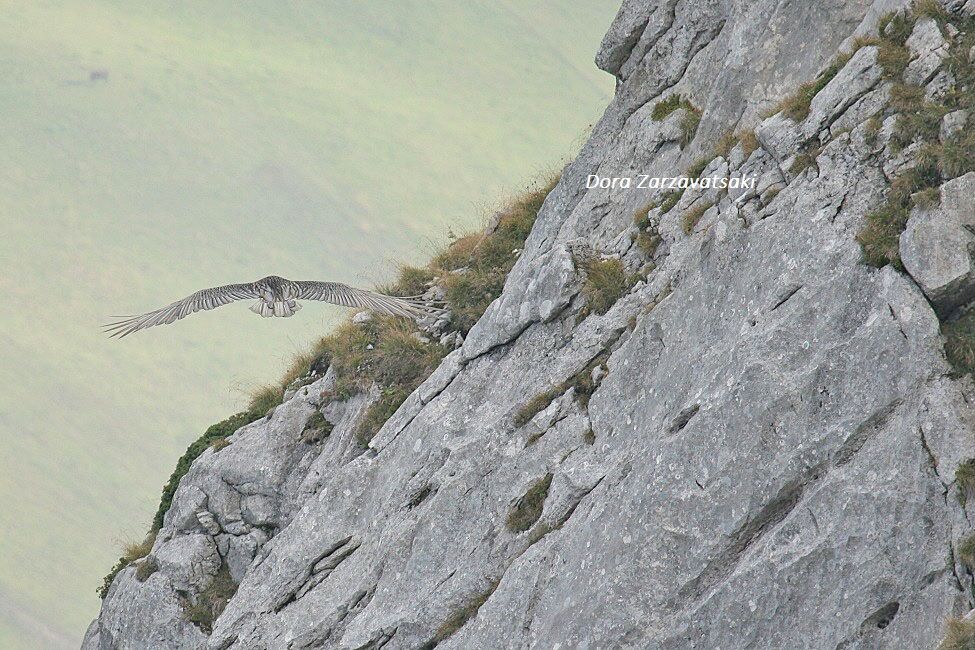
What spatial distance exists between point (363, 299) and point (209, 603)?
207 inches

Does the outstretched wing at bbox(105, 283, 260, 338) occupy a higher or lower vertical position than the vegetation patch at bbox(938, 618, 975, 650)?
higher

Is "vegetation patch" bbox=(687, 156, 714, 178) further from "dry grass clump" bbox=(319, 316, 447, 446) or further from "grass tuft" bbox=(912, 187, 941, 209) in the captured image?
"dry grass clump" bbox=(319, 316, 447, 446)

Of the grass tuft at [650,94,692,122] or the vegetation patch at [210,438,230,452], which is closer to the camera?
the grass tuft at [650,94,692,122]

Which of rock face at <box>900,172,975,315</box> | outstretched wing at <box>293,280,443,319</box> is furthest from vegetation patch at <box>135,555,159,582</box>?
rock face at <box>900,172,975,315</box>

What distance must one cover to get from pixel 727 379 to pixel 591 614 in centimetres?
276

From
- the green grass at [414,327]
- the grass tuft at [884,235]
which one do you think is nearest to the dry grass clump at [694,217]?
the grass tuft at [884,235]

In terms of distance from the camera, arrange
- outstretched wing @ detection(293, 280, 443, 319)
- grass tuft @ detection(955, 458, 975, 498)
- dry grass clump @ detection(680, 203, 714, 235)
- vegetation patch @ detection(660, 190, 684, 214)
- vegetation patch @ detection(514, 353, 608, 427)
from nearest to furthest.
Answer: grass tuft @ detection(955, 458, 975, 498)
vegetation patch @ detection(514, 353, 608, 427)
dry grass clump @ detection(680, 203, 714, 235)
vegetation patch @ detection(660, 190, 684, 214)
outstretched wing @ detection(293, 280, 443, 319)

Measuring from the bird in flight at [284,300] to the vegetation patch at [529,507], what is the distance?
19.3 ft

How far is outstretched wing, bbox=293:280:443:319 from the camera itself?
19172mm

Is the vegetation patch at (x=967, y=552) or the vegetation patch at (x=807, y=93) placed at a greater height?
the vegetation patch at (x=807, y=93)

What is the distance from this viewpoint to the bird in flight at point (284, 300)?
19078mm

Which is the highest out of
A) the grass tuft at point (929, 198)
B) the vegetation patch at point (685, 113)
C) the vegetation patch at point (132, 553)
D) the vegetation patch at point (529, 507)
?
the vegetation patch at point (132, 553)

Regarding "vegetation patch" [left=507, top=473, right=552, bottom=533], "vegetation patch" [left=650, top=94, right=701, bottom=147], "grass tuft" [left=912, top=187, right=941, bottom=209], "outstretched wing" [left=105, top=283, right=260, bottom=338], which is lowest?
"vegetation patch" [left=507, top=473, right=552, bottom=533]

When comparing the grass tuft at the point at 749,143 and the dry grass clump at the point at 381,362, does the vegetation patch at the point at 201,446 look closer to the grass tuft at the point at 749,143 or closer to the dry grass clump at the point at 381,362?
the dry grass clump at the point at 381,362
